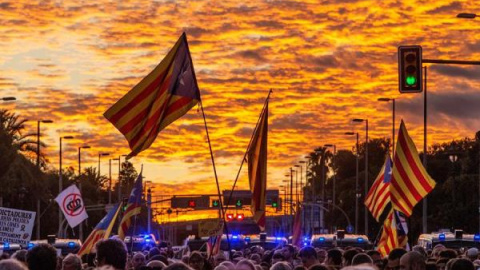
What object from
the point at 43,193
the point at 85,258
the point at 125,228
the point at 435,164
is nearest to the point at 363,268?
the point at 125,228

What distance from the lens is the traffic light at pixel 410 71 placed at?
26844 millimetres

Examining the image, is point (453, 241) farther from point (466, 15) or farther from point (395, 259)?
point (395, 259)

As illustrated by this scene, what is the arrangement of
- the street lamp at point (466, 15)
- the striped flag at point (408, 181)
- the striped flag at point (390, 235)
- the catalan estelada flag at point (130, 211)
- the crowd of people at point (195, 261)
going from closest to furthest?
the crowd of people at point (195, 261), the catalan estelada flag at point (130, 211), the striped flag at point (408, 181), the striped flag at point (390, 235), the street lamp at point (466, 15)

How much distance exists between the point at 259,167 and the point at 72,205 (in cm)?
1668

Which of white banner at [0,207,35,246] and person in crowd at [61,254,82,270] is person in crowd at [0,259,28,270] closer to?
person in crowd at [61,254,82,270]

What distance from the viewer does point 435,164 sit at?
14025 centimetres

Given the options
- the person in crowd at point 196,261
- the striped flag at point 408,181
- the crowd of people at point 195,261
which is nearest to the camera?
the crowd of people at point 195,261

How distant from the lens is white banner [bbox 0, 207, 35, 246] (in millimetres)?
26234

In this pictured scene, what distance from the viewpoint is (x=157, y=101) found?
62.6 feet

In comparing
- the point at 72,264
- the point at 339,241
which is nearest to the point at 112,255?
the point at 72,264

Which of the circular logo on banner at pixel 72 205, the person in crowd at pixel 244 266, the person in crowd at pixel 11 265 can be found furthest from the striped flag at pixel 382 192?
the person in crowd at pixel 11 265

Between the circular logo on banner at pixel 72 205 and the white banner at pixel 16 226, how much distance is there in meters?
12.4

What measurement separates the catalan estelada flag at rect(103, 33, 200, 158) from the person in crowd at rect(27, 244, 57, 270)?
6.99 meters

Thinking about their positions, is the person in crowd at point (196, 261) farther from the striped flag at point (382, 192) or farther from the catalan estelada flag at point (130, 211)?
the striped flag at point (382, 192)
